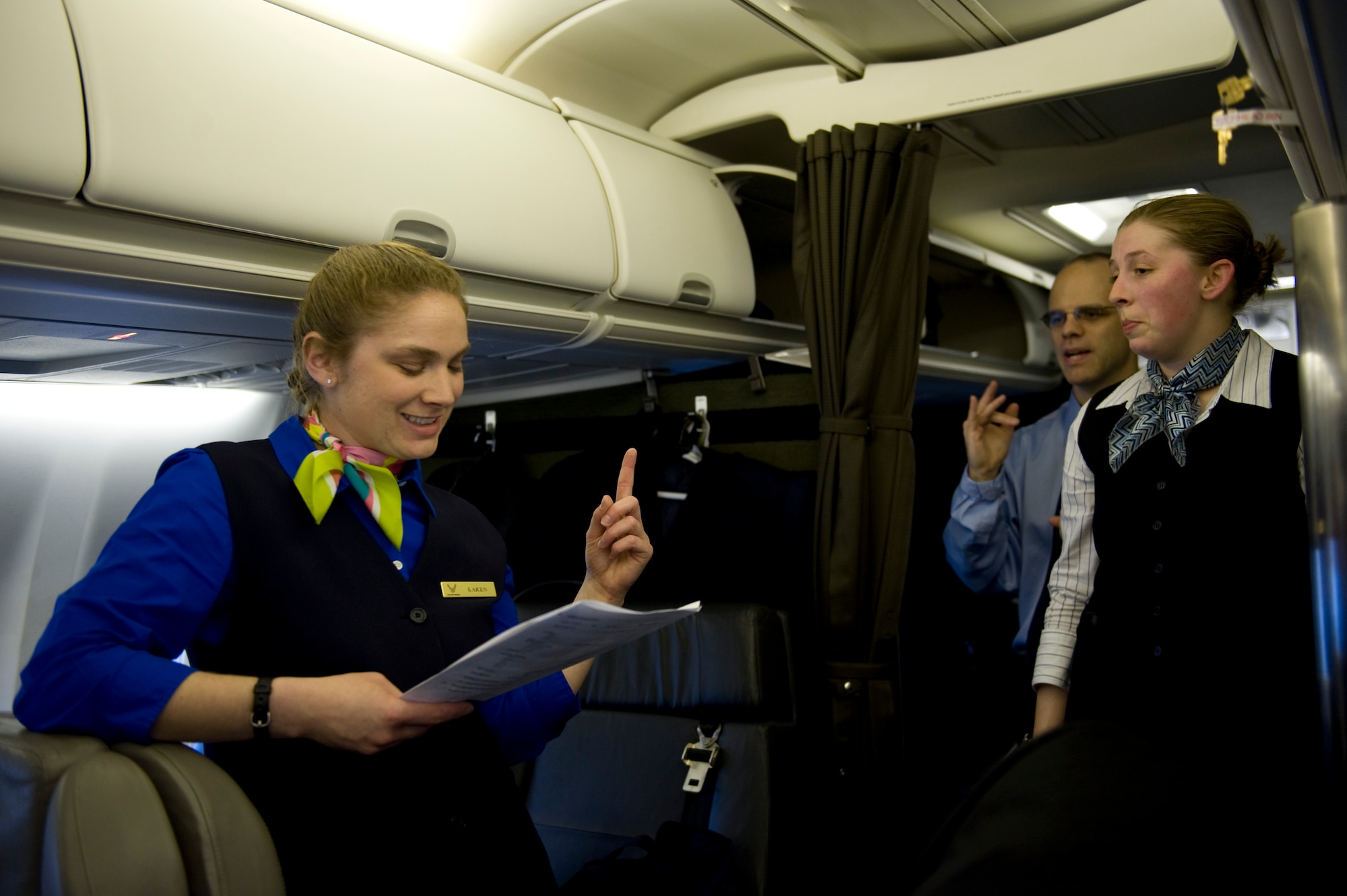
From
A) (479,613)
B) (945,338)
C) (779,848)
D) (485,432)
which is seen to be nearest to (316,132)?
(479,613)

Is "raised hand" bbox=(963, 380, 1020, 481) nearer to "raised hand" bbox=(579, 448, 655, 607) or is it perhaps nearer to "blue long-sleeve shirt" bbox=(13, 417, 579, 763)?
"raised hand" bbox=(579, 448, 655, 607)

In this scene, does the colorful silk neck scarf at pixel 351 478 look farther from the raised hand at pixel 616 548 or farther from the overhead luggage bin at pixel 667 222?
the overhead luggage bin at pixel 667 222

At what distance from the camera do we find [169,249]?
1803 millimetres

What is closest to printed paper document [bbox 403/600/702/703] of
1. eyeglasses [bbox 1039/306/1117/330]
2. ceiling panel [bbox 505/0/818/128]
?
ceiling panel [bbox 505/0/818/128]

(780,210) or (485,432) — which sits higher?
(780,210)

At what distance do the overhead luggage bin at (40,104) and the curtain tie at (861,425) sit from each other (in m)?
1.97

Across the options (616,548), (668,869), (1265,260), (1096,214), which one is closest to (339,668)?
(616,548)

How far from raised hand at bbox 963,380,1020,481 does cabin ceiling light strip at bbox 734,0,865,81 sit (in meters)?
1.08

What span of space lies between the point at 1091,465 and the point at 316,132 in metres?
1.79

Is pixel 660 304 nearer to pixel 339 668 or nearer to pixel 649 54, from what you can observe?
pixel 649 54

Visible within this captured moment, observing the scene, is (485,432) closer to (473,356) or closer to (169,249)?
(473,356)

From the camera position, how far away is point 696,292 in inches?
115

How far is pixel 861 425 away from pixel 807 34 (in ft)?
3.63

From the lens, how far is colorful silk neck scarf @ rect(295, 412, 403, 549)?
1559mm
